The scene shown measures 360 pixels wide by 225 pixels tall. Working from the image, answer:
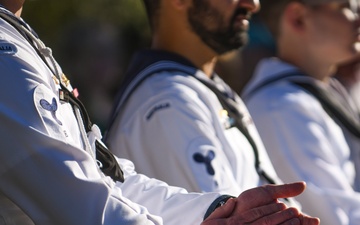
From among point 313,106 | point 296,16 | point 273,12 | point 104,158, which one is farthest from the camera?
point 273,12

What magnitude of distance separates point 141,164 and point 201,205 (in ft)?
4.66

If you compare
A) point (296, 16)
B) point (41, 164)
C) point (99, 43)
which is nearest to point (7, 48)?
point (41, 164)

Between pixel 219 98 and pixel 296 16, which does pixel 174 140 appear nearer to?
pixel 219 98

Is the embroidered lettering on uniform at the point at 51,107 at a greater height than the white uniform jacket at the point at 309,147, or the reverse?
the embroidered lettering on uniform at the point at 51,107

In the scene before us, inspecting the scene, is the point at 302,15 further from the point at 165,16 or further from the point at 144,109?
the point at 144,109

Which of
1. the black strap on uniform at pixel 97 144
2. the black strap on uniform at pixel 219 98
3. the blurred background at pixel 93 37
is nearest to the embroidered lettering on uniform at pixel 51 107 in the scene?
the black strap on uniform at pixel 97 144

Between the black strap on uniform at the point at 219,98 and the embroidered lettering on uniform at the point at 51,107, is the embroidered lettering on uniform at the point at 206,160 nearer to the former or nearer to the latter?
the black strap on uniform at the point at 219,98

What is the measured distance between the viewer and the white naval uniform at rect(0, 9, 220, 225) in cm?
297

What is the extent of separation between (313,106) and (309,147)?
11.6 inches

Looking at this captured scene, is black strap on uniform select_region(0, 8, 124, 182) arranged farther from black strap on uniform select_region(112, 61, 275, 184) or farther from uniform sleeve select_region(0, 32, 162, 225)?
black strap on uniform select_region(112, 61, 275, 184)

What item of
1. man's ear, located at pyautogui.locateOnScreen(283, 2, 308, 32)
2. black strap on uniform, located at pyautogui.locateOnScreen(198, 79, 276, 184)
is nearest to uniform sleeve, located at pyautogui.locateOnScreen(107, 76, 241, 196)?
black strap on uniform, located at pyautogui.locateOnScreen(198, 79, 276, 184)

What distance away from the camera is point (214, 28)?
5371 millimetres

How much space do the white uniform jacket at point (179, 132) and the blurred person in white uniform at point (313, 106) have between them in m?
0.64

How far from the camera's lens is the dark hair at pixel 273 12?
665 cm
